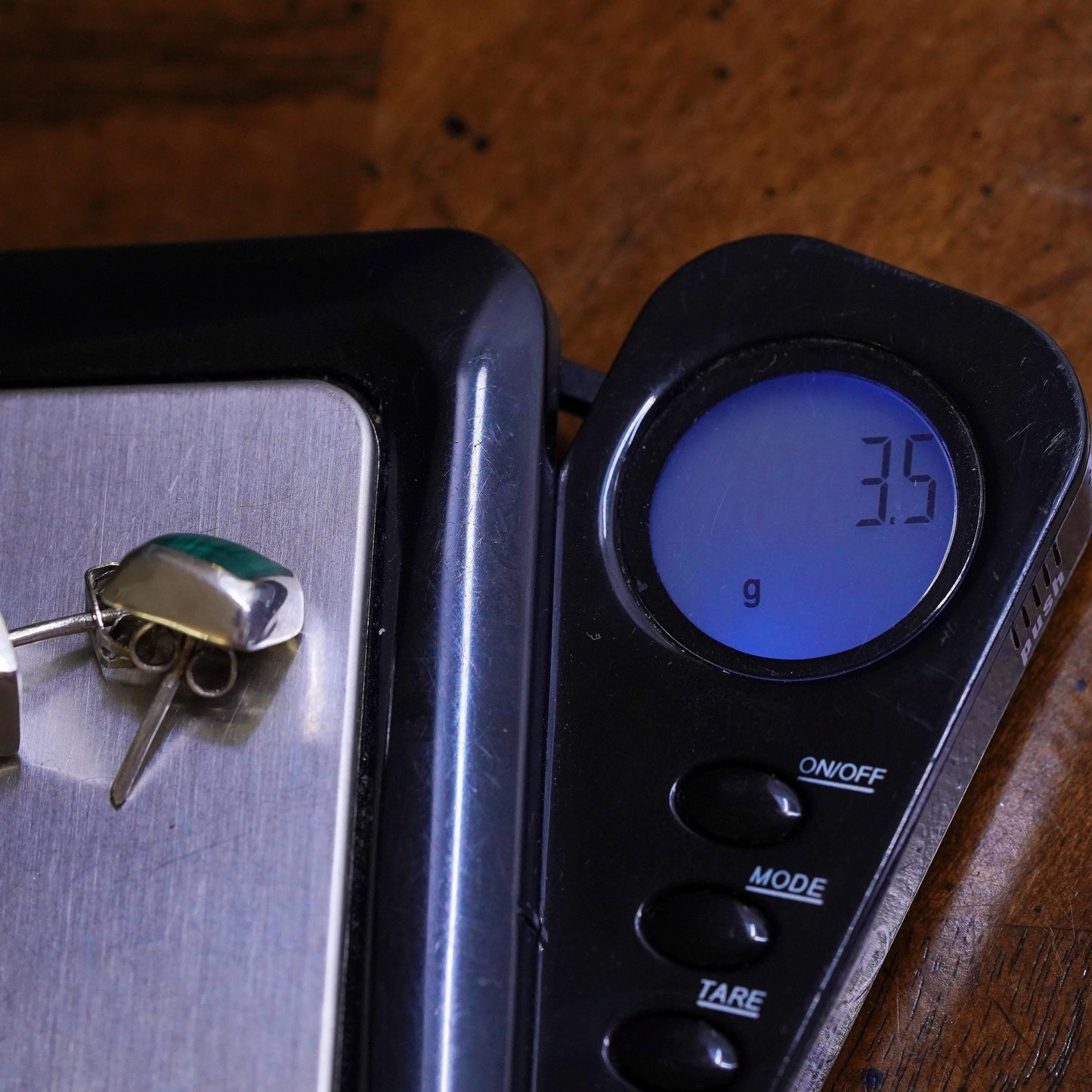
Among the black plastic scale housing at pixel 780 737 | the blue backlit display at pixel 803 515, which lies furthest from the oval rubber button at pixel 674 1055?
the blue backlit display at pixel 803 515

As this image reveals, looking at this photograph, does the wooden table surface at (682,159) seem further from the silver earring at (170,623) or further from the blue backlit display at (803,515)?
the silver earring at (170,623)

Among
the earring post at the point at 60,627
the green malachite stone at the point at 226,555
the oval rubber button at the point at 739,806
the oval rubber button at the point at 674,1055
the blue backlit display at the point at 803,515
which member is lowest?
the oval rubber button at the point at 674,1055

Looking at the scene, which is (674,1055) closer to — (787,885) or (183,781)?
(787,885)

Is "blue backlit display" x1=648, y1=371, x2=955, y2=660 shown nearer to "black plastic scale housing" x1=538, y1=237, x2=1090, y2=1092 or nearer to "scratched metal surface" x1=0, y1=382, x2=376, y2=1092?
"black plastic scale housing" x1=538, y1=237, x2=1090, y2=1092

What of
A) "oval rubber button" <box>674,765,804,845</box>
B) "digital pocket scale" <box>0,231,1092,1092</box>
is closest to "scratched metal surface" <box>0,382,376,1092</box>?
"digital pocket scale" <box>0,231,1092,1092</box>

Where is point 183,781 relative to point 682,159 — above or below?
below

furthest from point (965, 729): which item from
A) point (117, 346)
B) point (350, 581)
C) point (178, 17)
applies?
point (178, 17)

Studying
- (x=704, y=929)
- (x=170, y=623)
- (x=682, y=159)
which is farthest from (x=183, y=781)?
(x=682, y=159)
